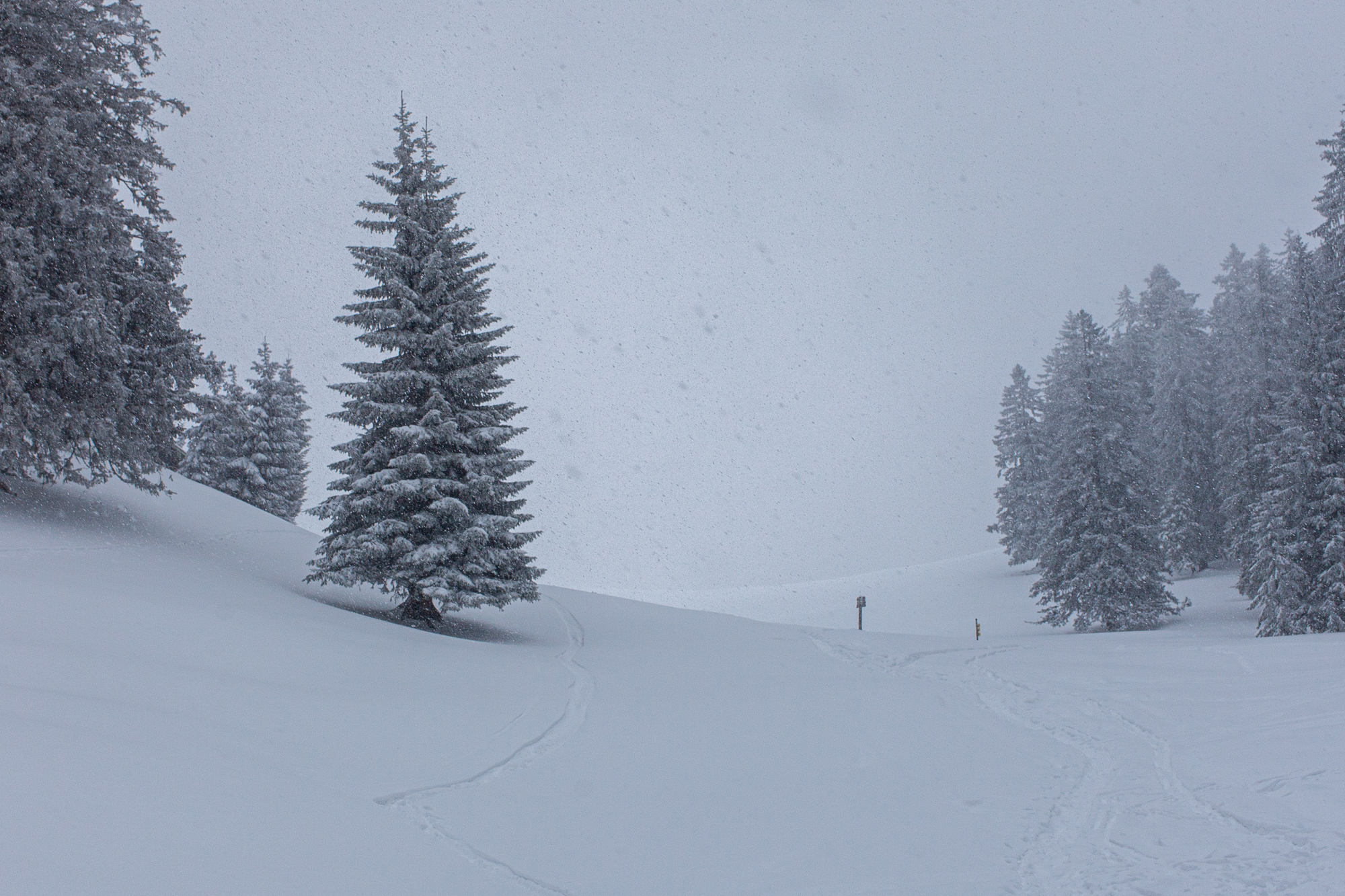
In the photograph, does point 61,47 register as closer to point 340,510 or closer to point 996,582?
point 340,510

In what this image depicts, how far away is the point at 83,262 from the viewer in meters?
13.5

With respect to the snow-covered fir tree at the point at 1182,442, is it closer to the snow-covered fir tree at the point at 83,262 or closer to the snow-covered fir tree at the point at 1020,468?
the snow-covered fir tree at the point at 1020,468

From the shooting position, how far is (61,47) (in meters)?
14.4

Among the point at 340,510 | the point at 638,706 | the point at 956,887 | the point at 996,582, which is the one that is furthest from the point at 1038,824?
the point at 996,582

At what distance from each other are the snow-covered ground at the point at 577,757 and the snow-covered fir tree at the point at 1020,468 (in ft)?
95.9

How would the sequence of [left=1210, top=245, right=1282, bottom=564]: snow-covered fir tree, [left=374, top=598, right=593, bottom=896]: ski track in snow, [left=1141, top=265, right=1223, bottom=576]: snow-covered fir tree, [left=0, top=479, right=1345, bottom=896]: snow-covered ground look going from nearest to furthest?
[left=0, top=479, right=1345, bottom=896]: snow-covered ground, [left=374, top=598, right=593, bottom=896]: ski track in snow, [left=1210, top=245, right=1282, bottom=564]: snow-covered fir tree, [left=1141, top=265, right=1223, bottom=576]: snow-covered fir tree

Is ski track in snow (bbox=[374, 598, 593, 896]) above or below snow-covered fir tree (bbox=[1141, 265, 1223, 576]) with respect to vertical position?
below

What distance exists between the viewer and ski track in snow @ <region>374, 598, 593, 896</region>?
19.6ft

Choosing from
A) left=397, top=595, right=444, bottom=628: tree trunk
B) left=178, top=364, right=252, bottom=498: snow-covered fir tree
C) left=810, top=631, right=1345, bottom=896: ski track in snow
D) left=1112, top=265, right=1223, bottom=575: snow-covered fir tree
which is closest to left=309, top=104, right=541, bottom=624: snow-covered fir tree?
left=397, top=595, right=444, bottom=628: tree trunk

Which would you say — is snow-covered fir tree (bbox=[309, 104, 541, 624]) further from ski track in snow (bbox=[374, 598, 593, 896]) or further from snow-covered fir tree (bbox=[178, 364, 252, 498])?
snow-covered fir tree (bbox=[178, 364, 252, 498])

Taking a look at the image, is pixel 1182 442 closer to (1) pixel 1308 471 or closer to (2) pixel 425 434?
(1) pixel 1308 471

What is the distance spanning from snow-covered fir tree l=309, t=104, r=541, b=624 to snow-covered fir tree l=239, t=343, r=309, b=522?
70.4ft

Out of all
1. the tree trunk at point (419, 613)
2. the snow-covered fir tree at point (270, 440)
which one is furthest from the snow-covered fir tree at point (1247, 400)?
the snow-covered fir tree at point (270, 440)

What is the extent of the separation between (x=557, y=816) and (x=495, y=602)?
364 inches
